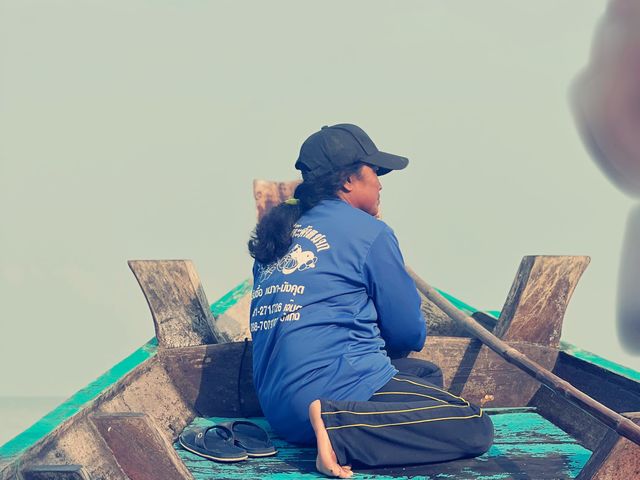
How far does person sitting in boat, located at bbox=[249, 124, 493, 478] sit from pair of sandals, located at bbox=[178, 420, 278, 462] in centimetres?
11

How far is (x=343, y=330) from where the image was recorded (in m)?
2.83

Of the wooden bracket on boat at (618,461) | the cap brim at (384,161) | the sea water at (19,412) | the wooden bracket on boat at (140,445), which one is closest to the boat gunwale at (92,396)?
the wooden bracket on boat at (140,445)

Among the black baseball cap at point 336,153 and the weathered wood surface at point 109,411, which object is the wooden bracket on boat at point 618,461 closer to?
the weathered wood surface at point 109,411

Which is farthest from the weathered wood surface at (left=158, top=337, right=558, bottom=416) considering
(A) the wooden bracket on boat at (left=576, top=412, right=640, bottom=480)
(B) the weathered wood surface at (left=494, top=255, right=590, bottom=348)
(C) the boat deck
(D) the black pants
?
(A) the wooden bracket on boat at (left=576, top=412, right=640, bottom=480)

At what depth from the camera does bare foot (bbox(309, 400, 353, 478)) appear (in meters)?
2.58

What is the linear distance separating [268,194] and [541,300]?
6.45ft

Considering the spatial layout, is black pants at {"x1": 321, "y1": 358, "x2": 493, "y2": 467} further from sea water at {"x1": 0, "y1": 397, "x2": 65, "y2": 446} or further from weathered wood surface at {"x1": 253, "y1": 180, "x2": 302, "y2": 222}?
sea water at {"x1": 0, "y1": 397, "x2": 65, "y2": 446}

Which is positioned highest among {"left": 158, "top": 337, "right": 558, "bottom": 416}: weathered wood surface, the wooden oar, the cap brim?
the cap brim

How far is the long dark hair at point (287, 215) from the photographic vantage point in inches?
118

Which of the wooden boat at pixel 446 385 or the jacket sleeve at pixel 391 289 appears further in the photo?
the jacket sleeve at pixel 391 289

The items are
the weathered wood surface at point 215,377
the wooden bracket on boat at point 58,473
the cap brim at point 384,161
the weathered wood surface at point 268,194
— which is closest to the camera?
the wooden bracket on boat at point 58,473

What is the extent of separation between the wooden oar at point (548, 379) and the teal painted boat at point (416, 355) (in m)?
0.21

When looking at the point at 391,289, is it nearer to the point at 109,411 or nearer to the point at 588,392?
the point at 109,411

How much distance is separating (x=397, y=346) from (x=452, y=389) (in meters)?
0.84
